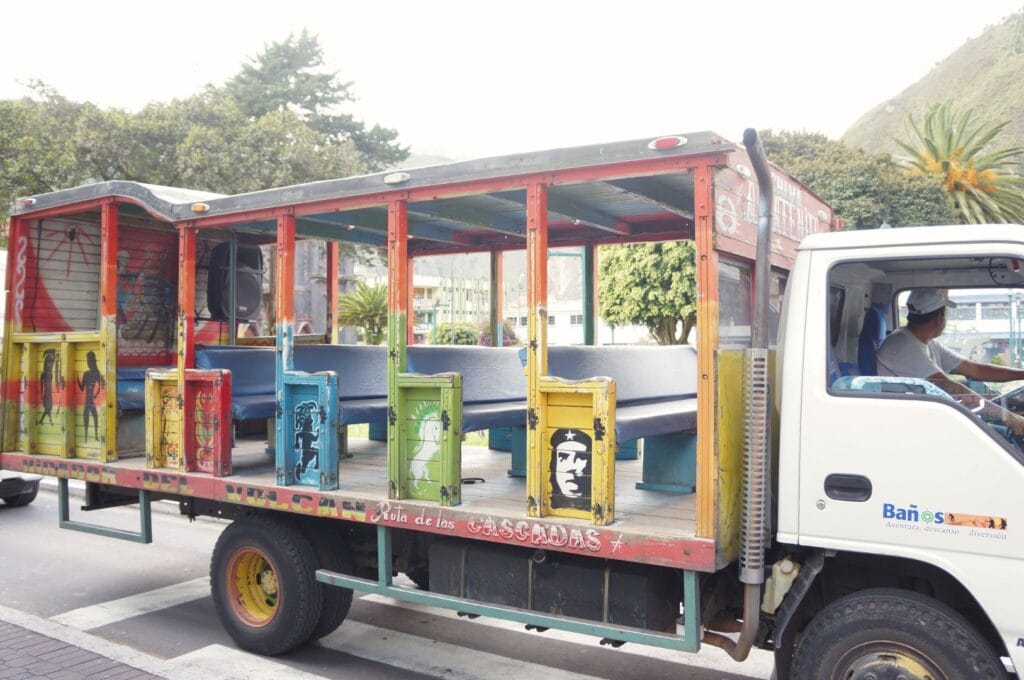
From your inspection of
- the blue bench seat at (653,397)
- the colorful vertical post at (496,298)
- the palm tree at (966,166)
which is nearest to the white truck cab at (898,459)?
the blue bench seat at (653,397)

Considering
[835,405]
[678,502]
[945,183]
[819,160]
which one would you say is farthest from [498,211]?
[945,183]

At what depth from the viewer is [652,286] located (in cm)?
2198

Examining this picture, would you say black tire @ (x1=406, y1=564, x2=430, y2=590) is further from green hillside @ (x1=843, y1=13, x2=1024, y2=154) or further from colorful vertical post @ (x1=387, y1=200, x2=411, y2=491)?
green hillside @ (x1=843, y1=13, x2=1024, y2=154)

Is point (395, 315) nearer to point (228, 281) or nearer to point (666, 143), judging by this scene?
point (666, 143)

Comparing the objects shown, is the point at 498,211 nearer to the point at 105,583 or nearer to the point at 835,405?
the point at 835,405

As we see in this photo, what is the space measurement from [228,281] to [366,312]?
1523 centimetres

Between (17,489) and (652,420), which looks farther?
(17,489)

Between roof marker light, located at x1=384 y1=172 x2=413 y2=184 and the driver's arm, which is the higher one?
roof marker light, located at x1=384 y1=172 x2=413 y2=184

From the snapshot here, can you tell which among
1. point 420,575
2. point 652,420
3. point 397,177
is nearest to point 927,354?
point 652,420

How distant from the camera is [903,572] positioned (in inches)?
131

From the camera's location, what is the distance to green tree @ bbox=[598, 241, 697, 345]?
70.0 ft

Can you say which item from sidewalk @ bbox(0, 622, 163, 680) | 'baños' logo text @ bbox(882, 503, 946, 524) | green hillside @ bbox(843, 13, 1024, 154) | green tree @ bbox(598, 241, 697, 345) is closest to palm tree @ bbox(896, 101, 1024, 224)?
green tree @ bbox(598, 241, 697, 345)

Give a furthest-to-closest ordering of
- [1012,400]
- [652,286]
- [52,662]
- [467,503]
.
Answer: [652,286]
[52,662]
[467,503]
[1012,400]

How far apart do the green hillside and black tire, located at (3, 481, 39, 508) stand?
67.4m
